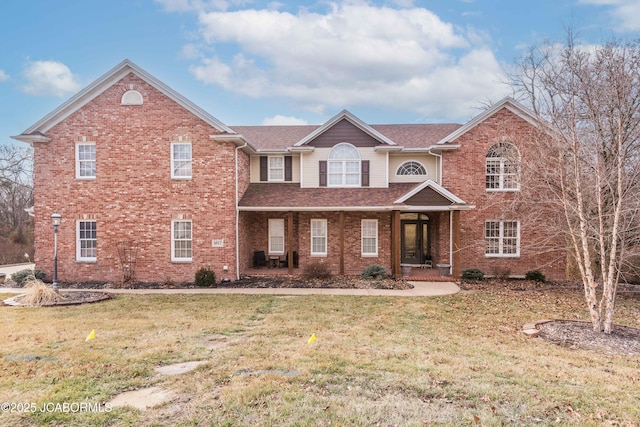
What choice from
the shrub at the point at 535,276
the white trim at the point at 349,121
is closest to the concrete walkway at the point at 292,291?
the shrub at the point at 535,276

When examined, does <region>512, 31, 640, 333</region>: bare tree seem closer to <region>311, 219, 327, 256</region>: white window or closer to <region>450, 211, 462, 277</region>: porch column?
<region>450, 211, 462, 277</region>: porch column

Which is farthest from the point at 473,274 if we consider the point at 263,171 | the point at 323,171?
the point at 263,171

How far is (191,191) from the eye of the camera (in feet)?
49.5

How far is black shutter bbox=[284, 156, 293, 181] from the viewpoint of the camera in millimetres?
18016

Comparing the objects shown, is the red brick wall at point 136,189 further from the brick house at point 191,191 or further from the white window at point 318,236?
the white window at point 318,236

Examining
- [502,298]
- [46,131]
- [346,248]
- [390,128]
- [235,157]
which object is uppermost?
[390,128]

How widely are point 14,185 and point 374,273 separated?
3895cm

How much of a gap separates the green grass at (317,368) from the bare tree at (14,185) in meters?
32.0

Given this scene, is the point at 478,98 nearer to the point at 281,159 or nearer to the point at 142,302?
the point at 281,159

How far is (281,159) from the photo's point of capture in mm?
18094

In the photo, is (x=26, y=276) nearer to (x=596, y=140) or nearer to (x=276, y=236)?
(x=276, y=236)

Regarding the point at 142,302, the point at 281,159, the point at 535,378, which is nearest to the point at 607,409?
the point at 535,378

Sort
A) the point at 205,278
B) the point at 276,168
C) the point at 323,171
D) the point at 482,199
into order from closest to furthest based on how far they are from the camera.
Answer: the point at 205,278 < the point at 482,199 < the point at 323,171 < the point at 276,168

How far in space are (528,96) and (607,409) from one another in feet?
31.9
